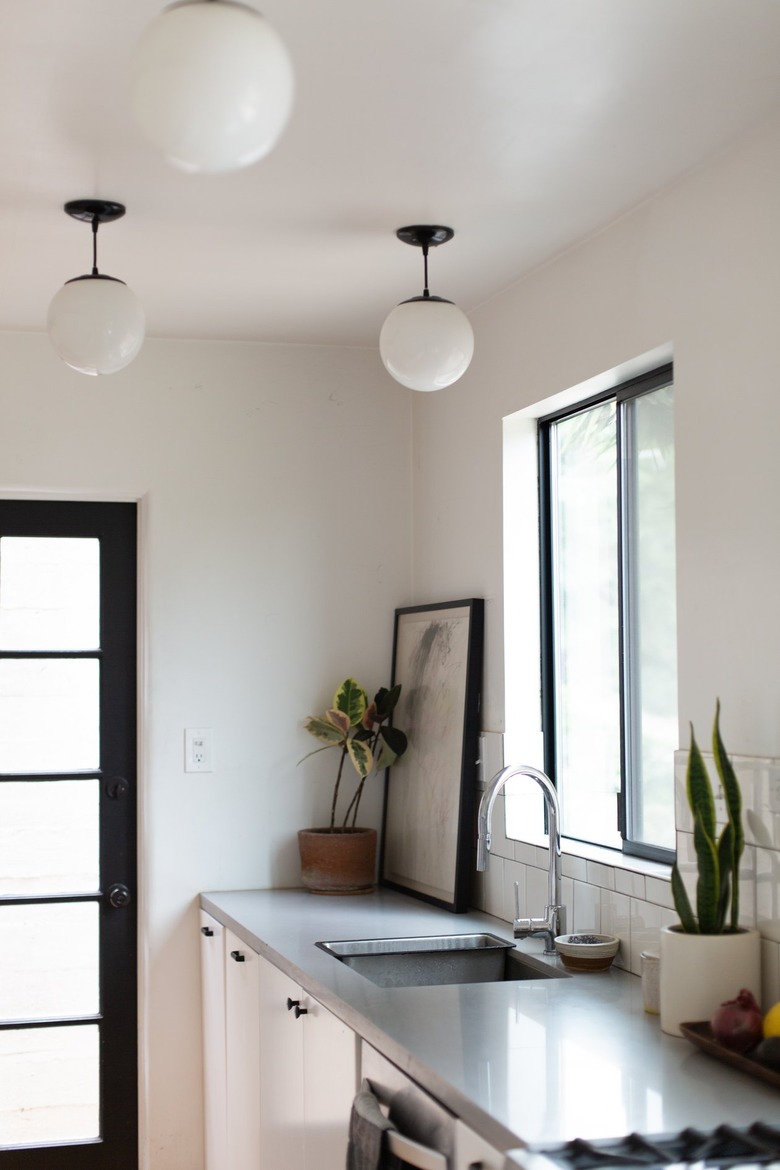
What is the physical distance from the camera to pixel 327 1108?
234 centimetres

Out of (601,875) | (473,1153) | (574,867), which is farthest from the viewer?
(574,867)

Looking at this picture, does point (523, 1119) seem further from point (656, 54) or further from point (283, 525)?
point (283, 525)

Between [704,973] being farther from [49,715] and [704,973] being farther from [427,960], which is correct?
[49,715]

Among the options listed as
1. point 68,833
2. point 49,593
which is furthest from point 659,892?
point 49,593

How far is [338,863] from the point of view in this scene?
346 cm

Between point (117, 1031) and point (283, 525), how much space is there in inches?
60.1

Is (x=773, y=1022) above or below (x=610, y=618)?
below

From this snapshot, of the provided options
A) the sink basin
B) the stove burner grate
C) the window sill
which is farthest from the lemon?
the sink basin

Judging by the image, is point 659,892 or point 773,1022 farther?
point 659,892

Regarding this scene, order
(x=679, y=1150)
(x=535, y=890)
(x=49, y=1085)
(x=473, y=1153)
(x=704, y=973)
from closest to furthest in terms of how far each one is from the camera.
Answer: (x=679, y=1150), (x=473, y=1153), (x=704, y=973), (x=535, y=890), (x=49, y=1085)

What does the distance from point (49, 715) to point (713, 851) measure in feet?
6.95

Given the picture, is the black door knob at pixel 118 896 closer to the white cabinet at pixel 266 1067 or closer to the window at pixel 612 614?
the white cabinet at pixel 266 1067

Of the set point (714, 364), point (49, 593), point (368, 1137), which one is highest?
point (714, 364)

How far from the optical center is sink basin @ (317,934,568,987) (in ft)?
8.96
